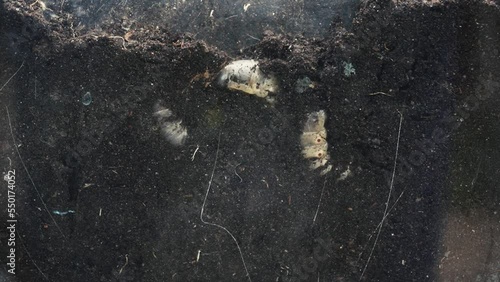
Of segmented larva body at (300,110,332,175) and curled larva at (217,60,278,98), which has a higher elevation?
curled larva at (217,60,278,98)

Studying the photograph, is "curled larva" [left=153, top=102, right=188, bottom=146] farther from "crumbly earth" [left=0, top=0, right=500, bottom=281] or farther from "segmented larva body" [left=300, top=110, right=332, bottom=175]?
"segmented larva body" [left=300, top=110, right=332, bottom=175]

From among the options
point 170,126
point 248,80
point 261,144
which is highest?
point 248,80

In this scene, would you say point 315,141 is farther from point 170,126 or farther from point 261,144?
point 170,126

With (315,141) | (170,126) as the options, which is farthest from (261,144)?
(170,126)

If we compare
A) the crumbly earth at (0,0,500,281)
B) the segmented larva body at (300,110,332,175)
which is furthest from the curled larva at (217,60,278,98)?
the segmented larva body at (300,110,332,175)

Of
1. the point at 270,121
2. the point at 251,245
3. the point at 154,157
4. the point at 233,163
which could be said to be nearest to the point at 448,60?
the point at 270,121

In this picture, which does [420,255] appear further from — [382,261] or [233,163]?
[233,163]
